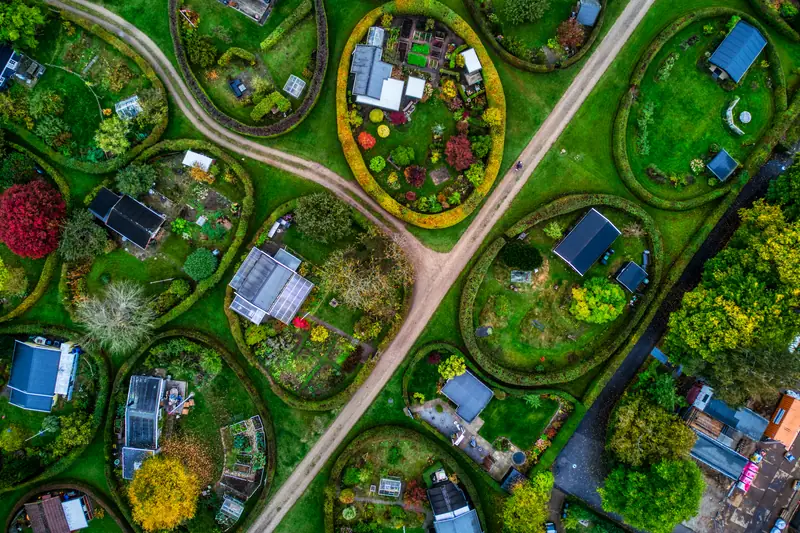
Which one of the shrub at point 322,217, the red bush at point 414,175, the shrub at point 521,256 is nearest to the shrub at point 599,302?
the shrub at point 521,256

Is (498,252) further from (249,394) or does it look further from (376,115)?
(249,394)

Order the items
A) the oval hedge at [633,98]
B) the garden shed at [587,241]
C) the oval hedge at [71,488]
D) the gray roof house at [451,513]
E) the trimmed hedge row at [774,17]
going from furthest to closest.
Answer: the trimmed hedge row at [774,17], the oval hedge at [633,98], the oval hedge at [71,488], the garden shed at [587,241], the gray roof house at [451,513]

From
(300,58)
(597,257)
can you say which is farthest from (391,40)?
(597,257)

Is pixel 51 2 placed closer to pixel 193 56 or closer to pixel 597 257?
pixel 193 56

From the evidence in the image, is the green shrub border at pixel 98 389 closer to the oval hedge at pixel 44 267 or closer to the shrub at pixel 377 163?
the oval hedge at pixel 44 267

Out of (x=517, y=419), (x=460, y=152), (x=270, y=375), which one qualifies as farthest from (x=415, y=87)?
(x=517, y=419)

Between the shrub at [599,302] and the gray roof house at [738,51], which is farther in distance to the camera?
the gray roof house at [738,51]

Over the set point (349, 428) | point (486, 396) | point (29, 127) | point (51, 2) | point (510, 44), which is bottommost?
point (349, 428)

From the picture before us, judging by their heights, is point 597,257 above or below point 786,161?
below
